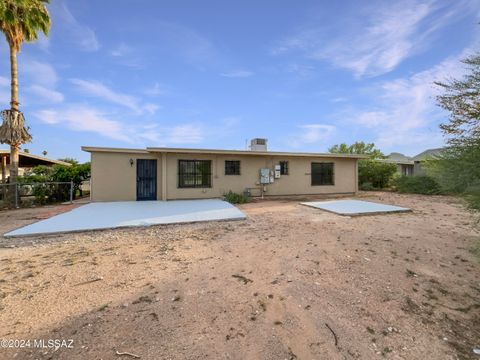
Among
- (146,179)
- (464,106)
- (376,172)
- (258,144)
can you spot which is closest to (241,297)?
(464,106)

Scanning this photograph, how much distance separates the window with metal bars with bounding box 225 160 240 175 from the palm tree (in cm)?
914

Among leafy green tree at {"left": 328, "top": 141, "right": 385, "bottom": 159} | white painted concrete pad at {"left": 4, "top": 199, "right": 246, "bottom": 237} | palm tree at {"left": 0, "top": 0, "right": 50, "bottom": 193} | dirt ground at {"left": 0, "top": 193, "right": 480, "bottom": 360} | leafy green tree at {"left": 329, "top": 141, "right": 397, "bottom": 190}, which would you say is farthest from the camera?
leafy green tree at {"left": 328, "top": 141, "right": 385, "bottom": 159}

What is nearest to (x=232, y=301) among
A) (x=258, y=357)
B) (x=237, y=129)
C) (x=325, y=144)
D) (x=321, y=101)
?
(x=258, y=357)

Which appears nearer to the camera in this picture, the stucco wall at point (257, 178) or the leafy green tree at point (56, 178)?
the leafy green tree at point (56, 178)

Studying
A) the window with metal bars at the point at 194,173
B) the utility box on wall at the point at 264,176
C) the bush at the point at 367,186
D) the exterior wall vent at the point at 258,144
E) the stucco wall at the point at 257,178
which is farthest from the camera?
the bush at the point at 367,186

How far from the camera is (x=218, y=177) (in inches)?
476

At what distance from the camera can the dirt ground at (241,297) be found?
2.09 m

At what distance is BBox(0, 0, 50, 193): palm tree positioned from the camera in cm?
985

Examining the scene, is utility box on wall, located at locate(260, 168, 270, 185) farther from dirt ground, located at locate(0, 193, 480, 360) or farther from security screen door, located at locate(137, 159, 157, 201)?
dirt ground, located at locate(0, 193, 480, 360)

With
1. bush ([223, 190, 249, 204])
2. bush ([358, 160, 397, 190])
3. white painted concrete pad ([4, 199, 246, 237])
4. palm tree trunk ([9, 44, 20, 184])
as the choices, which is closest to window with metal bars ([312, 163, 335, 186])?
bush ([223, 190, 249, 204])

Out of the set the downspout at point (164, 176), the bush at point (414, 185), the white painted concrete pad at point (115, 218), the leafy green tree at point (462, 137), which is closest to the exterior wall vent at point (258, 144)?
the downspout at point (164, 176)

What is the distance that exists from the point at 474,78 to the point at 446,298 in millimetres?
3052

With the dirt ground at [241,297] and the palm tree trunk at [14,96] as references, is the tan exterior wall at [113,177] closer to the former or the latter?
the palm tree trunk at [14,96]

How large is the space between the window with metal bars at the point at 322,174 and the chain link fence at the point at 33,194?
41.2 feet
